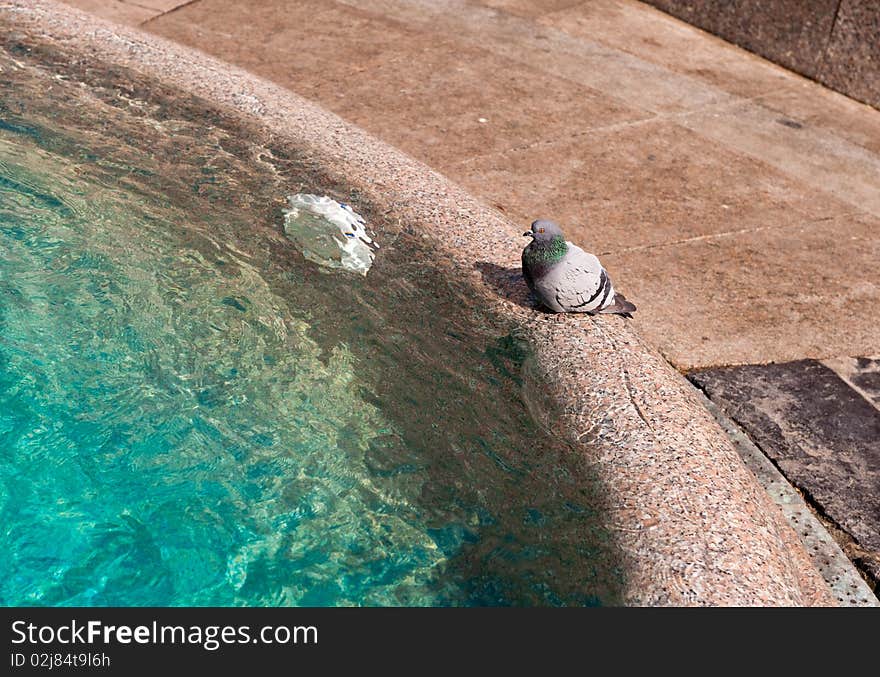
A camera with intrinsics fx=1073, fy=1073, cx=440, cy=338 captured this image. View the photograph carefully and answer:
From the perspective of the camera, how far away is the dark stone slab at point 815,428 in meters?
3.83

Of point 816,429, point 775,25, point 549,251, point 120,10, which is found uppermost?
point 549,251

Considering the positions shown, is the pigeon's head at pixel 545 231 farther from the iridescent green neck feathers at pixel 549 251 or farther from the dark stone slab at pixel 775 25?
the dark stone slab at pixel 775 25

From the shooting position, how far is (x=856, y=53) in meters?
7.34

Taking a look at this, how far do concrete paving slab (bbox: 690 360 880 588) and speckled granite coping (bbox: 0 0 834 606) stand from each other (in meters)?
0.30

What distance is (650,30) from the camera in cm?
818

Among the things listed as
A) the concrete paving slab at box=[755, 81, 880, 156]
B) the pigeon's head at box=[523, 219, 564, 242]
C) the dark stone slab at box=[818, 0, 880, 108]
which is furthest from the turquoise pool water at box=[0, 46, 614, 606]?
the dark stone slab at box=[818, 0, 880, 108]

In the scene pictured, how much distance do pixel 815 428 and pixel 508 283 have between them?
133 centimetres

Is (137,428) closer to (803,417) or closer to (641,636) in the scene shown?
(641,636)

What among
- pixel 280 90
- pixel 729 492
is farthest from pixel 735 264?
pixel 280 90

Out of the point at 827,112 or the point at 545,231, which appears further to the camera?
the point at 827,112

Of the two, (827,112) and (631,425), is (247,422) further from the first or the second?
(827,112)

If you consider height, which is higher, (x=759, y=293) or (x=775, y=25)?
(x=775, y=25)

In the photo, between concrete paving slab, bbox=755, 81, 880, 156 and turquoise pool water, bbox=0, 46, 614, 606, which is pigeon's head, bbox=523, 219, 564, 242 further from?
concrete paving slab, bbox=755, 81, 880, 156

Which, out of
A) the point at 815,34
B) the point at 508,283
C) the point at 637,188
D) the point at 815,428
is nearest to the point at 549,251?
the point at 508,283
